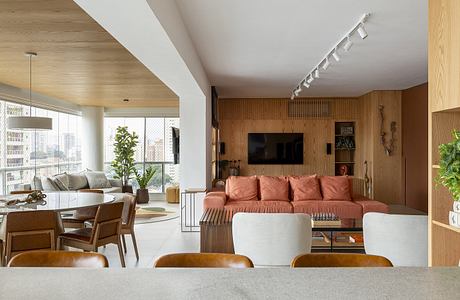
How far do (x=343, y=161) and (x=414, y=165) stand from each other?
2031 millimetres

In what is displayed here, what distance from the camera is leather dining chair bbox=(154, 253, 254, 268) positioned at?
1.66 metres

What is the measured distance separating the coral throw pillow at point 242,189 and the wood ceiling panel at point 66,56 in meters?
2.17

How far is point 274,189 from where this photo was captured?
21.2 ft

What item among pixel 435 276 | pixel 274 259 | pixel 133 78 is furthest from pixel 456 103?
pixel 133 78

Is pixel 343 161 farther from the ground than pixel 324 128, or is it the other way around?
pixel 324 128

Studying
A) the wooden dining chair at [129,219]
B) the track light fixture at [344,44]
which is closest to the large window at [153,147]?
the track light fixture at [344,44]

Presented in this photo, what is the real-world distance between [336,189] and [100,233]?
388 centimetres

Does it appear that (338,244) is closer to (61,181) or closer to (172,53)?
(172,53)

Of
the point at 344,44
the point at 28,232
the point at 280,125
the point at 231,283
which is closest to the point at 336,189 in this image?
the point at 344,44

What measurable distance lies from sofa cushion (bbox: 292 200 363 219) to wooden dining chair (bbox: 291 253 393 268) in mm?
4137

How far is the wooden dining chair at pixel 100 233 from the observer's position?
388 centimetres

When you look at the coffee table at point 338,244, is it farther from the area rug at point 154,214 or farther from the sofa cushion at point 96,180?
the sofa cushion at point 96,180

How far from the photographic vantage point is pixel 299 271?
1.49 m

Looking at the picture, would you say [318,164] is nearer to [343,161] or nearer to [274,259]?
[343,161]
